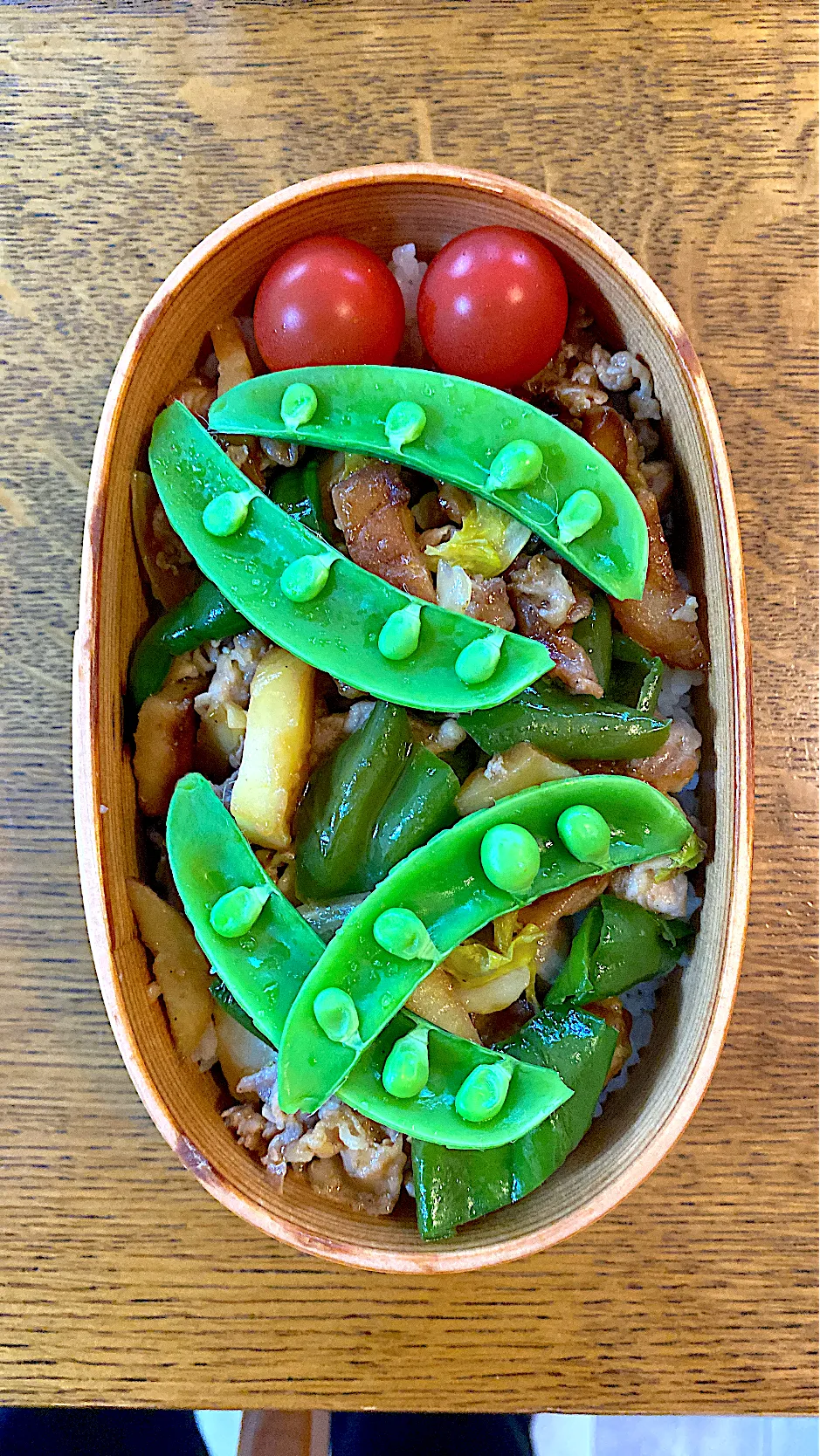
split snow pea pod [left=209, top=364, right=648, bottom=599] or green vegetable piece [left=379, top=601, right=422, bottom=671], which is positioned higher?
split snow pea pod [left=209, top=364, right=648, bottom=599]

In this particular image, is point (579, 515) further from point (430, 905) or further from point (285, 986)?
point (285, 986)

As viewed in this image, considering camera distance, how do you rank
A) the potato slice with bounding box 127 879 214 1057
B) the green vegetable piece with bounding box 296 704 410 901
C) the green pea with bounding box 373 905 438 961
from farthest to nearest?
1. the potato slice with bounding box 127 879 214 1057
2. the green vegetable piece with bounding box 296 704 410 901
3. the green pea with bounding box 373 905 438 961

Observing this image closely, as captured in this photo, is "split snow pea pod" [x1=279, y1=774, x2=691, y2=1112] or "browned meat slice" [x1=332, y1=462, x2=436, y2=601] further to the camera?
"browned meat slice" [x1=332, y1=462, x2=436, y2=601]

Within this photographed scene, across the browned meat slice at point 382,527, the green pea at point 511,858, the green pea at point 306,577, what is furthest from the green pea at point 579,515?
the green pea at point 511,858

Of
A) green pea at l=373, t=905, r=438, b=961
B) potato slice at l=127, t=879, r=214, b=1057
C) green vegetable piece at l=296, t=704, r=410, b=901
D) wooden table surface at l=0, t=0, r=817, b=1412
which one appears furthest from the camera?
wooden table surface at l=0, t=0, r=817, b=1412

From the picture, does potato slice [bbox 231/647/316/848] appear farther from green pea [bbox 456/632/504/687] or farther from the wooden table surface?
the wooden table surface

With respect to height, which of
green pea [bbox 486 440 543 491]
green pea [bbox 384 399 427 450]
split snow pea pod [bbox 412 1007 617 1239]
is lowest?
split snow pea pod [bbox 412 1007 617 1239]

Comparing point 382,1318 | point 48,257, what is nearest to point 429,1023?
point 382,1318

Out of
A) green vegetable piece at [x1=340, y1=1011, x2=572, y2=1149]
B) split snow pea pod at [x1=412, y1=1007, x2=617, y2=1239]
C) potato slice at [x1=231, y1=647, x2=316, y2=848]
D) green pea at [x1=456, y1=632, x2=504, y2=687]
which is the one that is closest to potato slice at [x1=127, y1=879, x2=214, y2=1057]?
potato slice at [x1=231, y1=647, x2=316, y2=848]

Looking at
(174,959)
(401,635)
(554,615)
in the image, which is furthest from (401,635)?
(174,959)
